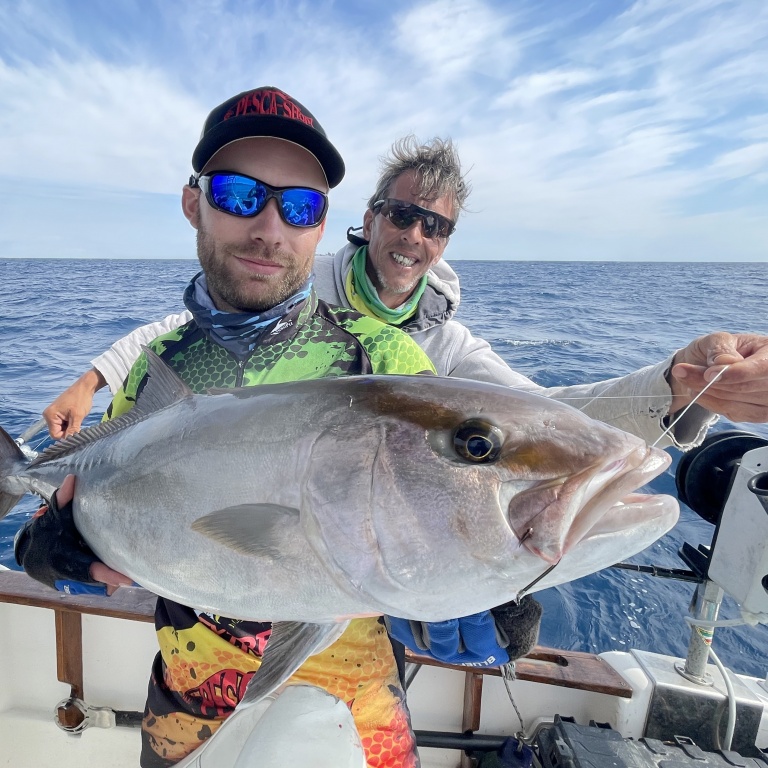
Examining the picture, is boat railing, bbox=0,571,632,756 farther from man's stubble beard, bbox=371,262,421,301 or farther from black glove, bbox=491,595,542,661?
man's stubble beard, bbox=371,262,421,301

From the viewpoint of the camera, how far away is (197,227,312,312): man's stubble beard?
206 centimetres

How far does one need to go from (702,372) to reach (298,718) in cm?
195

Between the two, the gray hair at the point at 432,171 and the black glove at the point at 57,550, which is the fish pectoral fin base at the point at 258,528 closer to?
the black glove at the point at 57,550

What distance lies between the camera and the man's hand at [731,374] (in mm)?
1919

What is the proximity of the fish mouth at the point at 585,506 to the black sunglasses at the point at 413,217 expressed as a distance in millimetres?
2780

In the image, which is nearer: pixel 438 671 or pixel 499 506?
pixel 499 506

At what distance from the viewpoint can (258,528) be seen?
1274mm

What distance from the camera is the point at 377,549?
1166 mm

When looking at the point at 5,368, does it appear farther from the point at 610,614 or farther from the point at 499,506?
the point at 499,506

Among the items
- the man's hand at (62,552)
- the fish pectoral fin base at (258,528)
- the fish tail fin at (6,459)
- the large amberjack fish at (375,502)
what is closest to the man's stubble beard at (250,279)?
the large amberjack fish at (375,502)

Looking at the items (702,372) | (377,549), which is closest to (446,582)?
(377,549)

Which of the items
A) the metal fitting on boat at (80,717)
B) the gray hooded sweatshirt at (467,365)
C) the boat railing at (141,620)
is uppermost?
the gray hooded sweatshirt at (467,365)

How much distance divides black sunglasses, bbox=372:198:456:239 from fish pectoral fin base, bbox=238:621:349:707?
9.26ft

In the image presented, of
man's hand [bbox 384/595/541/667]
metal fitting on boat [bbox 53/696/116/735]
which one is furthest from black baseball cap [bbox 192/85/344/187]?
metal fitting on boat [bbox 53/696/116/735]
